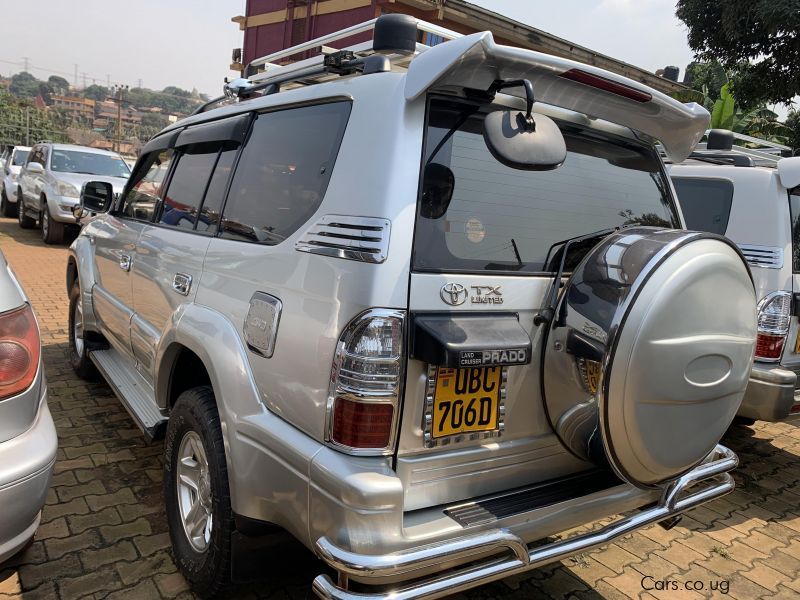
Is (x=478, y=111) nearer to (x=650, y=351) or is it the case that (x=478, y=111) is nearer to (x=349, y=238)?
(x=349, y=238)

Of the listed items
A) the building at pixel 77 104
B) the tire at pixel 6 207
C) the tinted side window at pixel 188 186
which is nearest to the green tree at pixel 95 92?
the building at pixel 77 104

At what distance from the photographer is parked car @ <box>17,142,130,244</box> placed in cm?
1047

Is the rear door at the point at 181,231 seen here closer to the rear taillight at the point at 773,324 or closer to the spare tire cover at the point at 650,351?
the spare tire cover at the point at 650,351

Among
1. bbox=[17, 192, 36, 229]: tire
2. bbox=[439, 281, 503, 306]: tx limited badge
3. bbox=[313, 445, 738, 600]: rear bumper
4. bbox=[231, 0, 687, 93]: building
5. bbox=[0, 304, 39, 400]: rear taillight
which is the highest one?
bbox=[231, 0, 687, 93]: building

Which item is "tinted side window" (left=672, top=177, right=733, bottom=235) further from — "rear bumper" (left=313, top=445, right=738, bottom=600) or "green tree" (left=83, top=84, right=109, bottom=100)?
"green tree" (left=83, top=84, right=109, bottom=100)

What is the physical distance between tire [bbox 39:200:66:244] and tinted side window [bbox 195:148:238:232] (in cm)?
952

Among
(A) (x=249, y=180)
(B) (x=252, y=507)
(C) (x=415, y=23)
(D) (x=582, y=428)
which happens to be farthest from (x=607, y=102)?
(B) (x=252, y=507)

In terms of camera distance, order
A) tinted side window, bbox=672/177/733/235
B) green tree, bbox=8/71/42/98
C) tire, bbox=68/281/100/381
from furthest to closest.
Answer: green tree, bbox=8/71/42/98 → tire, bbox=68/281/100/381 → tinted side window, bbox=672/177/733/235

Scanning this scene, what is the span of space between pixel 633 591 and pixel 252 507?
174cm

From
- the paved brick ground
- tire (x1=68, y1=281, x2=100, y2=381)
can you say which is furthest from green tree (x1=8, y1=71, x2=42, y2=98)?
the paved brick ground

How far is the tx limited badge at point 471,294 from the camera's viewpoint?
5.94ft

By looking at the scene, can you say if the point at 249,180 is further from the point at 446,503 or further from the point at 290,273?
the point at 446,503

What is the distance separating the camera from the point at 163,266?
114 inches

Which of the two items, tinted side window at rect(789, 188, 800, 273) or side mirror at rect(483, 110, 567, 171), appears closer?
side mirror at rect(483, 110, 567, 171)
